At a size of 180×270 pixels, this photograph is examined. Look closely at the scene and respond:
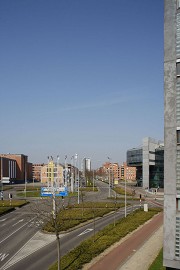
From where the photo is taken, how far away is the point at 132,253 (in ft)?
89.4

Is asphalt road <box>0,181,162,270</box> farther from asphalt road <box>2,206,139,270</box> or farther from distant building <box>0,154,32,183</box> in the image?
distant building <box>0,154,32,183</box>

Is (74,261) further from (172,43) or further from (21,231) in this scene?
(172,43)

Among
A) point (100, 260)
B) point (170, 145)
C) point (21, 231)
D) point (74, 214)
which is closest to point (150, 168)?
Answer: point (74, 214)

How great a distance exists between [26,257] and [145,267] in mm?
10451

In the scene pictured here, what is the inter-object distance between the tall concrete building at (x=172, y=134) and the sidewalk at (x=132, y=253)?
749 centimetres

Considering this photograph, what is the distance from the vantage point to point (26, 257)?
87.2ft

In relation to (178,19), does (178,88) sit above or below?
below

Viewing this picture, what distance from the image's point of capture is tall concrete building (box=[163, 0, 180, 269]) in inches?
677

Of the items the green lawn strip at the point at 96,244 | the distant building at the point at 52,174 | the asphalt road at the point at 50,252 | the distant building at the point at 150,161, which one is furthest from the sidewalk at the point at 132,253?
the distant building at the point at 150,161

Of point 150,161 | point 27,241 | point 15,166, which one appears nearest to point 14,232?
point 27,241

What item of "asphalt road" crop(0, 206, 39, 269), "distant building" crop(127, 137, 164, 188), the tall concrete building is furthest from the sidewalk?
"distant building" crop(127, 137, 164, 188)

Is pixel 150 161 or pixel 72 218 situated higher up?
pixel 150 161

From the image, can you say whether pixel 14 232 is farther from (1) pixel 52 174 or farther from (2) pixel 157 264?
(2) pixel 157 264

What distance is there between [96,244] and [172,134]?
626 inches
